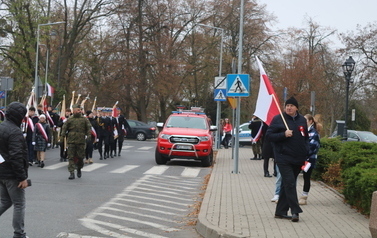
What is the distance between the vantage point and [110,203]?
10883 mm

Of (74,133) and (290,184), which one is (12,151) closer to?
(290,184)

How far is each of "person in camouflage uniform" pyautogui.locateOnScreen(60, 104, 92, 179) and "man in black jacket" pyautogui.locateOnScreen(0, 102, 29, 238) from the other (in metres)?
7.48

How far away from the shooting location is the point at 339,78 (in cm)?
5131

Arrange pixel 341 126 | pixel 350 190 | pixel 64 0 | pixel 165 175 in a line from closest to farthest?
pixel 350 190, pixel 165 175, pixel 341 126, pixel 64 0

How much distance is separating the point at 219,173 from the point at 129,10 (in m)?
31.8

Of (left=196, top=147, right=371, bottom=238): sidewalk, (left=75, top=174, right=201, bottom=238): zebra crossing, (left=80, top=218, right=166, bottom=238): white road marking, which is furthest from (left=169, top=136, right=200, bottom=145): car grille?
(left=80, top=218, right=166, bottom=238): white road marking

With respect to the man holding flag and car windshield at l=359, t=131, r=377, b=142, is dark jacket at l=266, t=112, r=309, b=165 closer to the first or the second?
the man holding flag

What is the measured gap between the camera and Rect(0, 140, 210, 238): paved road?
8.42m

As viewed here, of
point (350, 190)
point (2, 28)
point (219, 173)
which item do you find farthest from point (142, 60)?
point (350, 190)

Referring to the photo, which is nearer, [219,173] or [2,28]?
[219,173]

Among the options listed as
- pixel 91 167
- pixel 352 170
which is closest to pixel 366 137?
pixel 91 167

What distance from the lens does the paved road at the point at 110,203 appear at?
332 inches

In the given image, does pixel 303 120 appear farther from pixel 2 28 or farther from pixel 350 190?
pixel 2 28

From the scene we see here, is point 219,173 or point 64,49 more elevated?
point 64,49
